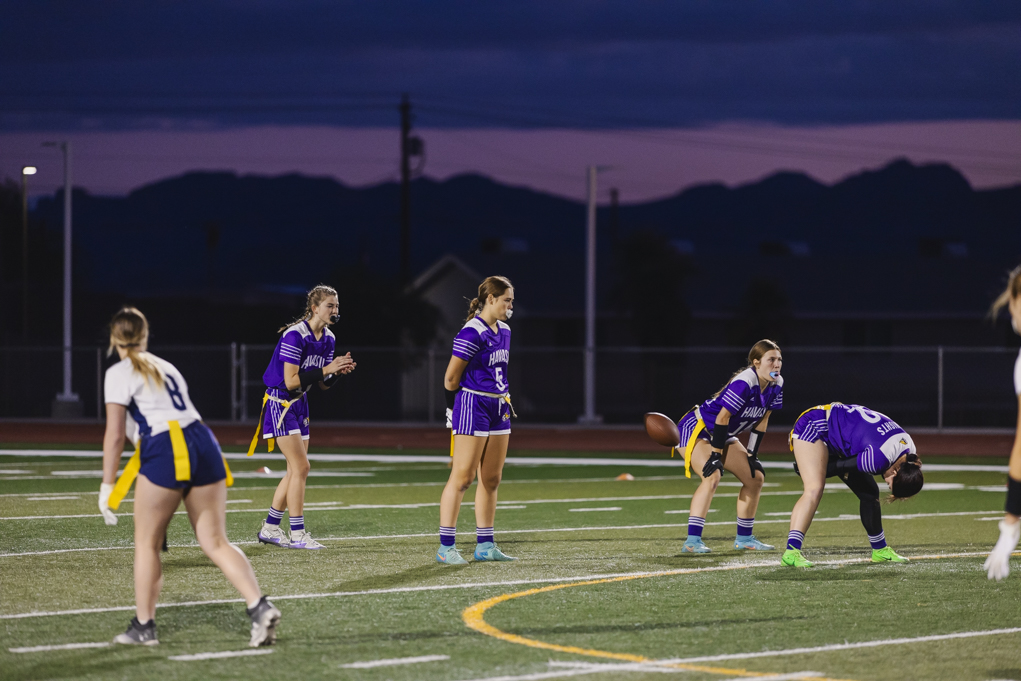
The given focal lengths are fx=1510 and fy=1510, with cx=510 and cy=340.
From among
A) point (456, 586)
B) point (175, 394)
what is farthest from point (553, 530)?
point (175, 394)

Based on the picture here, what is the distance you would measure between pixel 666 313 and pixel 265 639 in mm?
41956

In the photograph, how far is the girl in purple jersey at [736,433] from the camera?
36.1ft

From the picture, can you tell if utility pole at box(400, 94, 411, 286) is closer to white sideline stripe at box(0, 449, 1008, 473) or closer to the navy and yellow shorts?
white sideline stripe at box(0, 449, 1008, 473)

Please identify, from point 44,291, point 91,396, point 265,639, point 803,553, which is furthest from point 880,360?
point 265,639

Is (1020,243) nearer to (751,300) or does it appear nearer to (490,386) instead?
(751,300)

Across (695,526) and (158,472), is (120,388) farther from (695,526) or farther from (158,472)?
(695,526)

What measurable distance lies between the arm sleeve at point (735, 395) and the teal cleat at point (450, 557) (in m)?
2.22

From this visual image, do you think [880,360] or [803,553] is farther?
[880,360]

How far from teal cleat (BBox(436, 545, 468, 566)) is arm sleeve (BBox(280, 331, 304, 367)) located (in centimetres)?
Answer: 188

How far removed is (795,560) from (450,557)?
Result: 242 cm

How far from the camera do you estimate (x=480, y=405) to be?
35.2 ft

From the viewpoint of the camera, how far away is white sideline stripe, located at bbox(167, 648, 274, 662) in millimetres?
7281

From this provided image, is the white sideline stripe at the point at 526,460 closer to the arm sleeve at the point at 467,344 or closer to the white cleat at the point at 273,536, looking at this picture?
the white cleat at the point at 273,536

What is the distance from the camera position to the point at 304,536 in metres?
11.7
